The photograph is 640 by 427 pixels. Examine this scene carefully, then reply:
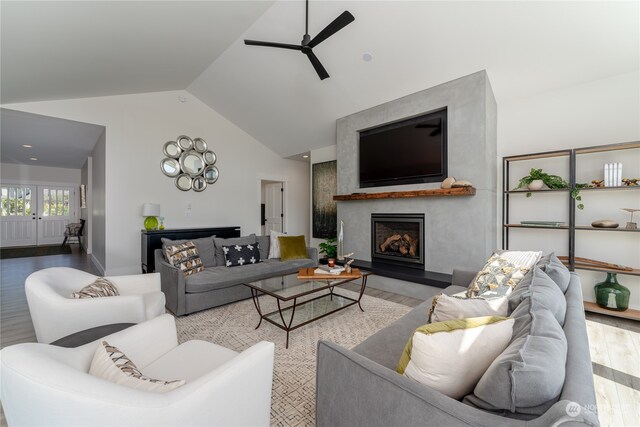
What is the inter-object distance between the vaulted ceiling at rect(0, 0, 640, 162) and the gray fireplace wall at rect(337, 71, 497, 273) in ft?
0.72

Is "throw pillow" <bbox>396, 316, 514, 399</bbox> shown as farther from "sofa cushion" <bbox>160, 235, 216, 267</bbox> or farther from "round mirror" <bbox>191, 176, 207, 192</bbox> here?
"round mirror" <bbox>191, 176, 207, 192</bbox>

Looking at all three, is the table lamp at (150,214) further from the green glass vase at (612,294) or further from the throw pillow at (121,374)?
the green glass vase at (612,294)

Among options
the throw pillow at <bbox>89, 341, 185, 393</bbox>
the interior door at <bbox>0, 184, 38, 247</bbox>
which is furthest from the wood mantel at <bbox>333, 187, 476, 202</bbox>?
the interior door at <bbox>0, 184, 38, 247</bbox>

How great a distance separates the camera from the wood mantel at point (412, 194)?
3338mm

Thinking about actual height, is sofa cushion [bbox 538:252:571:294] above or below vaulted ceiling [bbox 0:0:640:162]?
below

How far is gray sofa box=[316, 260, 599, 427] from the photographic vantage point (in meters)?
0.69

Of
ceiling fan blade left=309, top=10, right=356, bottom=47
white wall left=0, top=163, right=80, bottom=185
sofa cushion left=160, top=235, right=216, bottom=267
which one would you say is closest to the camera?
ceiling fan blade left=309, top=10, right=356, bottom=47

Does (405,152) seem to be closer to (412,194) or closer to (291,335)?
(412,194)

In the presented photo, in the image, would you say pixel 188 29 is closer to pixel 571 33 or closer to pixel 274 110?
pixel 274 110

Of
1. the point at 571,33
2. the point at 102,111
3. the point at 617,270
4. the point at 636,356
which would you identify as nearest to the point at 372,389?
the point at 636,356

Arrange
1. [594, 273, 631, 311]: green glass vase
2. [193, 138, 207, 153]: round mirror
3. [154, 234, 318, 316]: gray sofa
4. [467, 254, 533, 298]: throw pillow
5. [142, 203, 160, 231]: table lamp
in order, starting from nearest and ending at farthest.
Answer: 1. [467, 254, 533, 298]: throw pillow
2. [594, 273, 631, 311]: green glass vase
3. [154, 234, 318, 316]: gray sofa
4. [142, 203, 160, 231]: table lamp
5. [193, 138, 207, 153]: round mirror

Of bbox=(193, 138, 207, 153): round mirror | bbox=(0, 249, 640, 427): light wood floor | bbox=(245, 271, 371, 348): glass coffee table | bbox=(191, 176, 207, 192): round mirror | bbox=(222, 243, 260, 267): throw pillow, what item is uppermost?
bbox=(193, 138, 207, 153): round mirror

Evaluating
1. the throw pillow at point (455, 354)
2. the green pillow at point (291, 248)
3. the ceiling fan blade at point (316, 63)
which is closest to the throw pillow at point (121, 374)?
the throw pillow at point (455, 354)

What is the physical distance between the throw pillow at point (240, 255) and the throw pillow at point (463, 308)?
3032 millimetres
